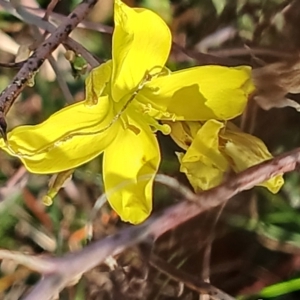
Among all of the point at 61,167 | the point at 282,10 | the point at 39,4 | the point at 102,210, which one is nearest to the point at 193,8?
the point at 282,10

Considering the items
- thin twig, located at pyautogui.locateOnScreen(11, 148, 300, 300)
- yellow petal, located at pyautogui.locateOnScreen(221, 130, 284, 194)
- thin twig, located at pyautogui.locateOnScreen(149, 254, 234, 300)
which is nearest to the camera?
thin twig, located at pyautogui.locateOnScreen(11, 148, 300, 300)

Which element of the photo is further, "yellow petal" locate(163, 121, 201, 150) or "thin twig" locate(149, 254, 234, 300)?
"thin twig" locate(149, 254, 234, 300)

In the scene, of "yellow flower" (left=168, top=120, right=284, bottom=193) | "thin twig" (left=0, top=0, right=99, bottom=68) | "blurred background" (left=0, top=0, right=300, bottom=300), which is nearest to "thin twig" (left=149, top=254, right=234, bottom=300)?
"blurred background" (left=0, top=0, right=300, bottom=300)

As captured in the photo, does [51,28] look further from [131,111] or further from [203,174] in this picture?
[203,174]

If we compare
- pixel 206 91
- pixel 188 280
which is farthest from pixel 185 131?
pixel 188 280

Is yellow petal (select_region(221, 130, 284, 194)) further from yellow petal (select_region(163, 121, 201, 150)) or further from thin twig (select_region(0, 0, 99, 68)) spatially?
thin twig (select_region(0, 0, 99, 68))

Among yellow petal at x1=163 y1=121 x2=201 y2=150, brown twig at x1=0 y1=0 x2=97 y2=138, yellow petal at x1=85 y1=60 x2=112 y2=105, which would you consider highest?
brown twig at x1=0 y1=0 x2=97 y2=138

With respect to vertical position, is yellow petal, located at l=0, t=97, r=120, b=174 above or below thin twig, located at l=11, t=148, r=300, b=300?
above

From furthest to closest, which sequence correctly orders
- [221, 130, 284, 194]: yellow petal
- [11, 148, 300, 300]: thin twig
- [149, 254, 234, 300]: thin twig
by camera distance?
[149, 254, 234, 300]: thin twig, [221, 130, 284, 194]: yellow petal, [11, 148, 300, 300]: thin twig
